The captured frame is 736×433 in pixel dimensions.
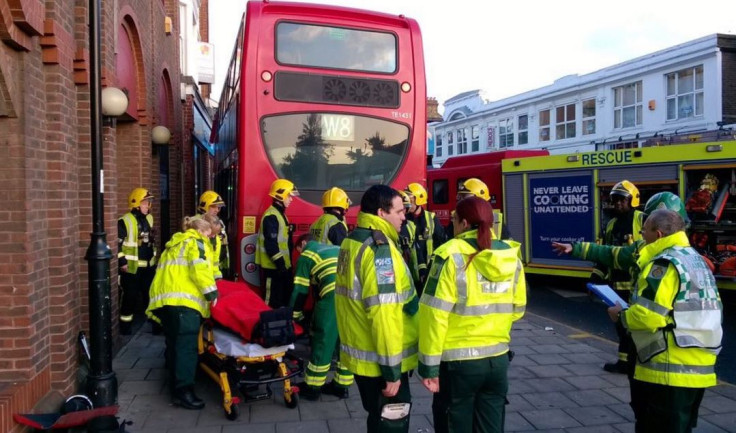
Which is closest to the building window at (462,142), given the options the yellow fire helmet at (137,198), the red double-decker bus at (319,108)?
the red double-decker bus at (319,108)

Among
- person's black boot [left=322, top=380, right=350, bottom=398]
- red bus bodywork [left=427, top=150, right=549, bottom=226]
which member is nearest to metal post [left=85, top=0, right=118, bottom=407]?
person's black boot [left=322, top=380, right=350, bottom=398]

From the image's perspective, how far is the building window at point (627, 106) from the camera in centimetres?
2417

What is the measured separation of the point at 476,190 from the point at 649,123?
1957cm

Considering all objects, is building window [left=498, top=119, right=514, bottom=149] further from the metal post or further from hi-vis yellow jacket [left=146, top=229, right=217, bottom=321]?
the metal post

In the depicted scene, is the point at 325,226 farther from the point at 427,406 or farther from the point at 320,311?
the point at 427,406

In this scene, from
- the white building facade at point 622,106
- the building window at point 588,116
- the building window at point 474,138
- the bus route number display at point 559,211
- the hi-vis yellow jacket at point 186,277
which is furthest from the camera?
the building window at point 474,138

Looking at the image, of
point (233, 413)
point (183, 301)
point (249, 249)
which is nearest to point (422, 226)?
point (249, 249)

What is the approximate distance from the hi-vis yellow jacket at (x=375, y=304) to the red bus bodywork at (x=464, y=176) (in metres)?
10.2

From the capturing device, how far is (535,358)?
6.77 meters

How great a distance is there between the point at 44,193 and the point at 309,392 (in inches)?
107

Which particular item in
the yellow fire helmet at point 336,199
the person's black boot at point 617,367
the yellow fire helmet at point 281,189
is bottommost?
the person's black boot at point 617,367

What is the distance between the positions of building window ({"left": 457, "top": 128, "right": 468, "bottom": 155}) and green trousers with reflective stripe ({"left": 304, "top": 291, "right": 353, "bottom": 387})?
30837mm

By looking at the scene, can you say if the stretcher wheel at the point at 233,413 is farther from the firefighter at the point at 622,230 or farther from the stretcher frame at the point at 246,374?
the firefighter at the point at 622,230

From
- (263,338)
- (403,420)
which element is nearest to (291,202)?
(263,338)
